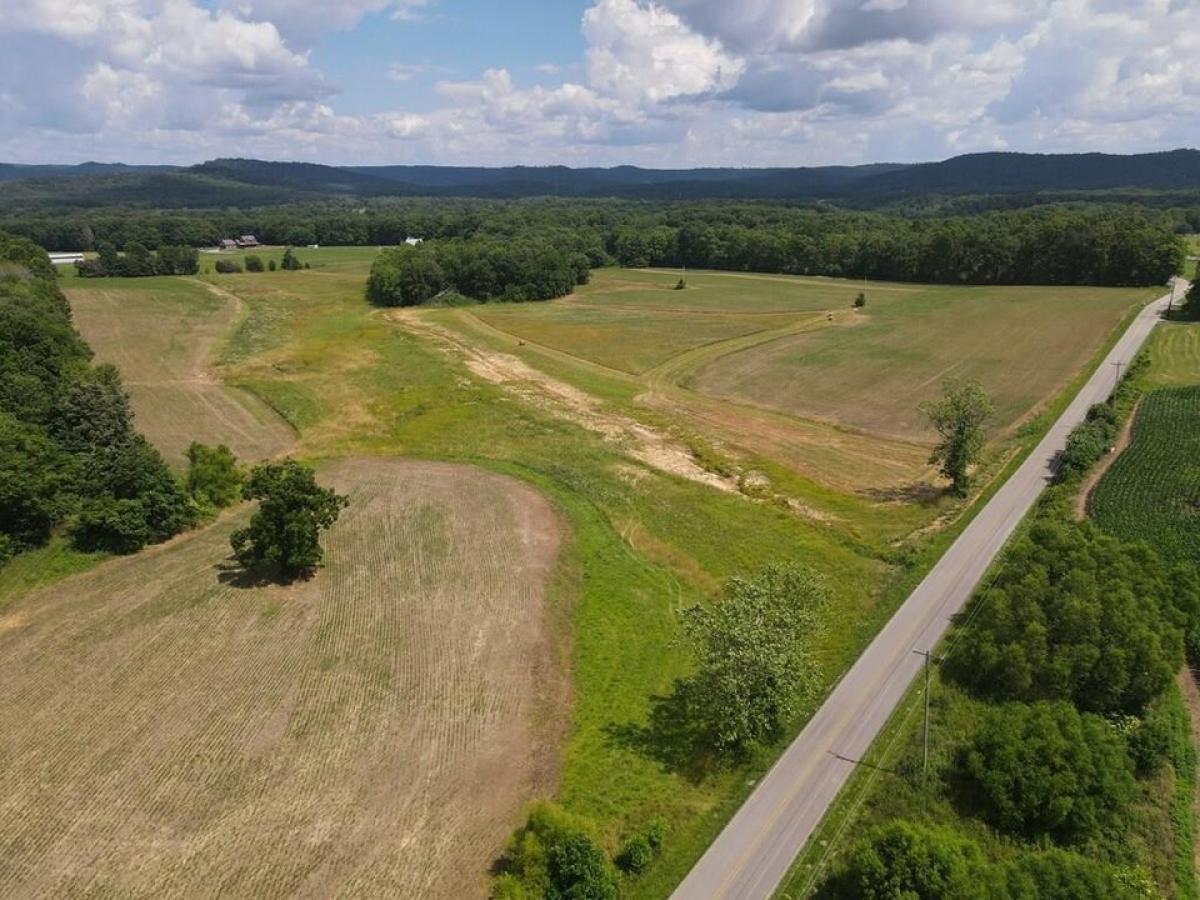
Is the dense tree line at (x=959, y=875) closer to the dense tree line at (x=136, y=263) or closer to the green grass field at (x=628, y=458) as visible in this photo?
the green grass field at (x=628, y=458)

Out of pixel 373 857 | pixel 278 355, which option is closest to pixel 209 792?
pixel 373 857

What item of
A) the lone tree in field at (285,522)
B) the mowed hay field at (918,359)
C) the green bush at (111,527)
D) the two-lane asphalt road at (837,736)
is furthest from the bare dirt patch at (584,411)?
the green bush at (111,527)

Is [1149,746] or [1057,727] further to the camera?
[1149,746]

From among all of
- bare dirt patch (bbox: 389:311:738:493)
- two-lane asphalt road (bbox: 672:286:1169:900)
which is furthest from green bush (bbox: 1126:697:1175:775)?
bare dirt patch (bbox: 389:311:738:493)

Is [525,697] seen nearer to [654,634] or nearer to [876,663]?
[654,634]

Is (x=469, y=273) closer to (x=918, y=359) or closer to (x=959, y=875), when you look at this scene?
(x=918, y=359)

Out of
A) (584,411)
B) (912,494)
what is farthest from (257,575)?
(912,494)

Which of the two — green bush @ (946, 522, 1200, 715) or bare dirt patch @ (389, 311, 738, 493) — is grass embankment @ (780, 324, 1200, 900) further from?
bare dirt patch @ (389, 311, 738, 493)
